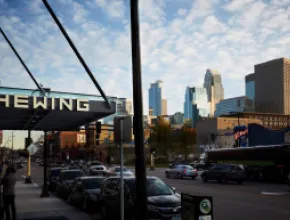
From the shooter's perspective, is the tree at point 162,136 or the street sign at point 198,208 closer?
the street sign at point 198,208

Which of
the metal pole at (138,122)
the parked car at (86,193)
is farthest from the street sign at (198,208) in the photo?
the parked car at (86,193)

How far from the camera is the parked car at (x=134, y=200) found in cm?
1091

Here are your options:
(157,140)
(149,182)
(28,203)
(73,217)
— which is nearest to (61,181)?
(28,203)

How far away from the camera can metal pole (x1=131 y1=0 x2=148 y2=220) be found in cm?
723

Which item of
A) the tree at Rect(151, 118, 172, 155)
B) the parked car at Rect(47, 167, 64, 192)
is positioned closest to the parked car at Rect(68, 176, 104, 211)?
the parked car at Rect(47, 167, 64, 192)

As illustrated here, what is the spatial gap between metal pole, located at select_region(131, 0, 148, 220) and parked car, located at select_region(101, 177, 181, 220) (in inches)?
147

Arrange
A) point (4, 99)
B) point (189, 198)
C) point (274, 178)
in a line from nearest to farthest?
point (189, 198), point (4, 99), point (274, 178)

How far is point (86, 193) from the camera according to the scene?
1591 cm

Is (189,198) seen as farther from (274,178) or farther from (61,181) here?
(274,178)

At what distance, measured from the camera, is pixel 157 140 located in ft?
288

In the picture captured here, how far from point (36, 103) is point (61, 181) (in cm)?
1299

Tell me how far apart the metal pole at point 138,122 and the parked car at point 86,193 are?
8044 millimetres

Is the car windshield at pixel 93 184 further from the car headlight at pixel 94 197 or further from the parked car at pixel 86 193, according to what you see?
the car headlight at pixel 94 197

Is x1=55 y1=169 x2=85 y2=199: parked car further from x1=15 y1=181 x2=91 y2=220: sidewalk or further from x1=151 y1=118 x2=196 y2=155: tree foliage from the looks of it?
x1=151 y1=118 x2=196 y2=155: tree foliage
